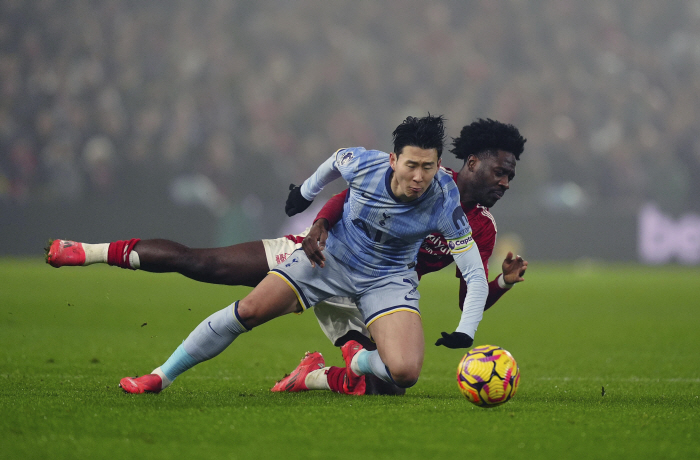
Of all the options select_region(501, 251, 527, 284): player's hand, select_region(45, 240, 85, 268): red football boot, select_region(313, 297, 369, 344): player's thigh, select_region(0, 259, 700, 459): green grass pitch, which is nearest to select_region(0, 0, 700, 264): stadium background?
select_region(0, 259, 700, 459): green grass pitch

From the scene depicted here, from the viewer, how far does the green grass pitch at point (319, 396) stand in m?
3.24

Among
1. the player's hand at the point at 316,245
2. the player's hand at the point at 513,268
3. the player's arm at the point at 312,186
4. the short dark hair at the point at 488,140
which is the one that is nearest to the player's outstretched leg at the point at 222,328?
the player's hand at the point at 316,245

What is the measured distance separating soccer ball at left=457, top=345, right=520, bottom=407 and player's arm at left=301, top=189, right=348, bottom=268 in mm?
1002

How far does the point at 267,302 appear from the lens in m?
4.55

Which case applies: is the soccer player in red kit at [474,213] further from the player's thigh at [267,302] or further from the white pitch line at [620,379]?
the white pitch line at [620,379]

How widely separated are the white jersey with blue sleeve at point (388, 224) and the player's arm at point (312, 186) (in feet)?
0.45

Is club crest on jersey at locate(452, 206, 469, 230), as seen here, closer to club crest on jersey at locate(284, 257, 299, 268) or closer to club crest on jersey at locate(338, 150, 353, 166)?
club crest on jersey at locate(338, 150, 353, 166)

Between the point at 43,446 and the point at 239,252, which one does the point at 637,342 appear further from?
the point at 43,446

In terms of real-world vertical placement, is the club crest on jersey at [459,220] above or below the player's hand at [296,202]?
below

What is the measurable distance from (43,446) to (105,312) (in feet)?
27.3

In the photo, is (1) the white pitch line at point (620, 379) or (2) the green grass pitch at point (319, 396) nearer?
(2) the green grass pitch at point (319, 396)

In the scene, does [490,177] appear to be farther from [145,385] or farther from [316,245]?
[145,385]

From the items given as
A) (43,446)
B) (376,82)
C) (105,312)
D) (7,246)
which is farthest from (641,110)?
(43,446)

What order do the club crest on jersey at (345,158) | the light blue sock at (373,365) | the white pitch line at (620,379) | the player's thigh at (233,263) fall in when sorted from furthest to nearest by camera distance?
1. the white pitch line at (620,379)
2. the player's thigh at (233,263)
3. the club crest on jersey at (345,158)
4. the light blue sock at (373,365)
